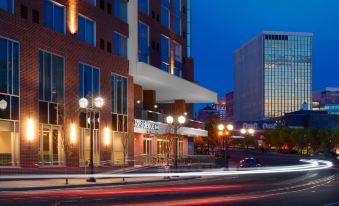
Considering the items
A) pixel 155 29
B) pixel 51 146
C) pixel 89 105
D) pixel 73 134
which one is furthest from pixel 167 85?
pixel 51 146

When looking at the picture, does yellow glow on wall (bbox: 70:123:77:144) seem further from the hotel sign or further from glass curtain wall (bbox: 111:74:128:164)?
the hotel sign

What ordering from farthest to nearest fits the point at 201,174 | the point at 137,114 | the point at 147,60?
the point at 147,60
the point at 137,114
the point at 201,174

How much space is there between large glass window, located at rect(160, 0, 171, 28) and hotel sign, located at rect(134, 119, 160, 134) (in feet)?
44.0

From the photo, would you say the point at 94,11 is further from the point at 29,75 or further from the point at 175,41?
the point at 175,41

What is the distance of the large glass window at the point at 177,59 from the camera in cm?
7556

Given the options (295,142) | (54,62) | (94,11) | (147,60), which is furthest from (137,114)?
(295,142)

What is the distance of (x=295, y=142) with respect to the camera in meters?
144

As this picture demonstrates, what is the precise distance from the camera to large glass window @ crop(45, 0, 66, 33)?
42625mm

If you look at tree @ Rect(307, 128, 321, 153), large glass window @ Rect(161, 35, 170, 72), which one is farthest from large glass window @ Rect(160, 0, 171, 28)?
tree @ Rect(307, 128, 321, 153)

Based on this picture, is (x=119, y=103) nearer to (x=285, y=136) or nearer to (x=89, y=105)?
(x=89, y=105)

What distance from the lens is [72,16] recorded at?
45.9 metres

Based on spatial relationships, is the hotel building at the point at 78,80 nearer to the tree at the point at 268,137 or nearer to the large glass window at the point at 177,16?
the large glass window at the point at 177,16

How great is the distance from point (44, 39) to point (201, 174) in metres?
14.3

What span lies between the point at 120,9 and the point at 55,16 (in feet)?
41.5
